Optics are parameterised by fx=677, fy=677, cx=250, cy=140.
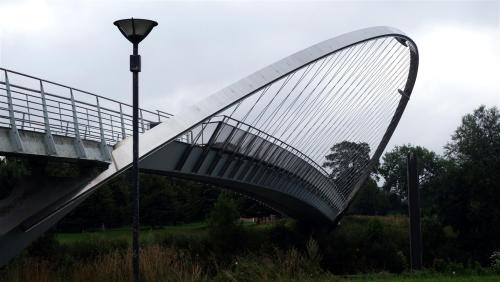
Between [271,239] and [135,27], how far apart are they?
33.2 metres

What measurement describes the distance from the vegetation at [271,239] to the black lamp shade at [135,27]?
5.01 metres

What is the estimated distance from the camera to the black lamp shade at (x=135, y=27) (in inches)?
430

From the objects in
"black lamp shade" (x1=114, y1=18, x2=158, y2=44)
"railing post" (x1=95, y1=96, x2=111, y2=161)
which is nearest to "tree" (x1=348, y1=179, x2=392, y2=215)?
"railing post" (x1=95, y1=96, x2=111, y2=161)

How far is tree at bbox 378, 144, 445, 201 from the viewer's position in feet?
323

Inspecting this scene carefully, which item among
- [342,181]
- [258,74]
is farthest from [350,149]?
[258,74]

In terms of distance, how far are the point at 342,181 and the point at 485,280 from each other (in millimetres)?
21852

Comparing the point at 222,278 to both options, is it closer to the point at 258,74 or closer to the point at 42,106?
the point at 42,106

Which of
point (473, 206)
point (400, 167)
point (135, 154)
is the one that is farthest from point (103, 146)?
point (400, 167)

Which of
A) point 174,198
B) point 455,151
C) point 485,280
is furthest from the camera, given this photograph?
point 455,151

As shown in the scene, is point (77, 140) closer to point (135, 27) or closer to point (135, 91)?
point (135, 91)

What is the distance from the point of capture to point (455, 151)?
8181 cm

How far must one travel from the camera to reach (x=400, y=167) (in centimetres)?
9838

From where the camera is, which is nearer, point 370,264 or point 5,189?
point 370,264

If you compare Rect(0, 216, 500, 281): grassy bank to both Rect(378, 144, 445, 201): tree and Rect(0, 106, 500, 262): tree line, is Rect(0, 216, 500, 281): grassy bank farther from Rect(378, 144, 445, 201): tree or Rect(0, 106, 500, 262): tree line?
Rect(378, 144, 445, 201): tree
